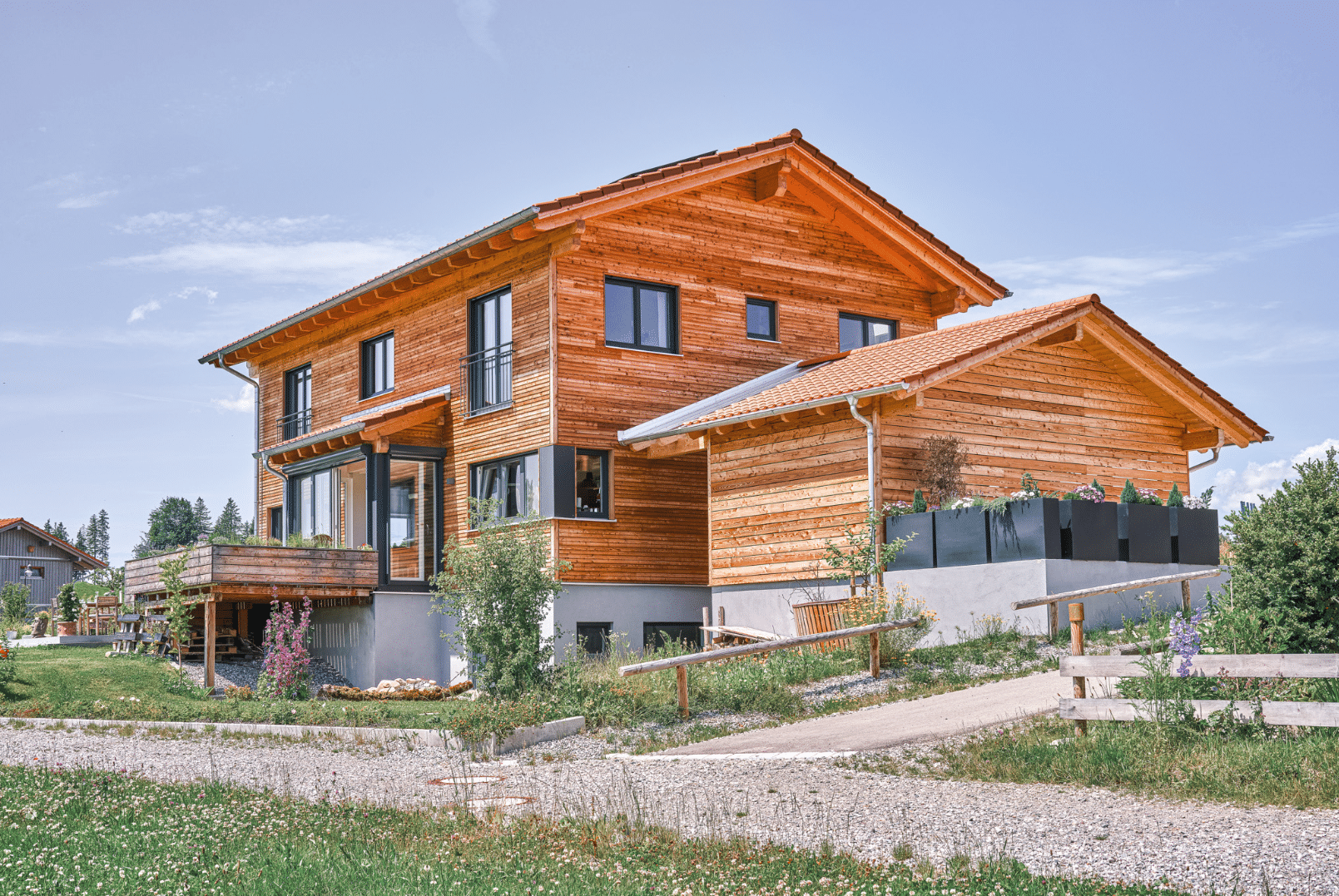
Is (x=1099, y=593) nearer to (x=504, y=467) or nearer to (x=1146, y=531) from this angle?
(x=1146, y=531)

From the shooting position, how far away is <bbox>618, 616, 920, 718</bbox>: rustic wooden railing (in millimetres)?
14164

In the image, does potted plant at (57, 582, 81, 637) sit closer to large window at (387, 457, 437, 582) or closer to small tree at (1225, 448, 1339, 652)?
large window at (387, 457, 437, 582)

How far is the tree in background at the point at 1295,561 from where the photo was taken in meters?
10.7

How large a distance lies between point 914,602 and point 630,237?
859cm

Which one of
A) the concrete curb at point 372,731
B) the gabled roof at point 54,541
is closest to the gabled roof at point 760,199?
the concrete curb at point 372,731

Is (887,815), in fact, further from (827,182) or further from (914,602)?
(827,182)

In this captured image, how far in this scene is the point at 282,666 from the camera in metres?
20.0

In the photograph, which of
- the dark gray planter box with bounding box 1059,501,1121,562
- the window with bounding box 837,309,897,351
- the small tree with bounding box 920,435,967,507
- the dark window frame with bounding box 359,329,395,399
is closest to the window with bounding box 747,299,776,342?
the window with bounding box 837,309,897,351

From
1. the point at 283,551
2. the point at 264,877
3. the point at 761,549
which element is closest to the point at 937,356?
the point at 761,549

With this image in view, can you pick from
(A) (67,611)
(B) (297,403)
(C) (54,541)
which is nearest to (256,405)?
(B) (297,403)

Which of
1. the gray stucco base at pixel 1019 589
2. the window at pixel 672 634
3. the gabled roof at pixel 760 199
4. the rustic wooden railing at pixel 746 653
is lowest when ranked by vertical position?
the window at pixel 672 634

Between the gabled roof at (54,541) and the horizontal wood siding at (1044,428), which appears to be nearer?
the horizontal wood siding at (1044,428)

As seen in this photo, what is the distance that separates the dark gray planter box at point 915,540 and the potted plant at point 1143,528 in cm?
277

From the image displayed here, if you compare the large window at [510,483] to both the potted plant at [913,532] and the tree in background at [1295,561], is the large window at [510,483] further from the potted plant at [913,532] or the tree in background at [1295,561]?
the tree in background at [1295,561]
